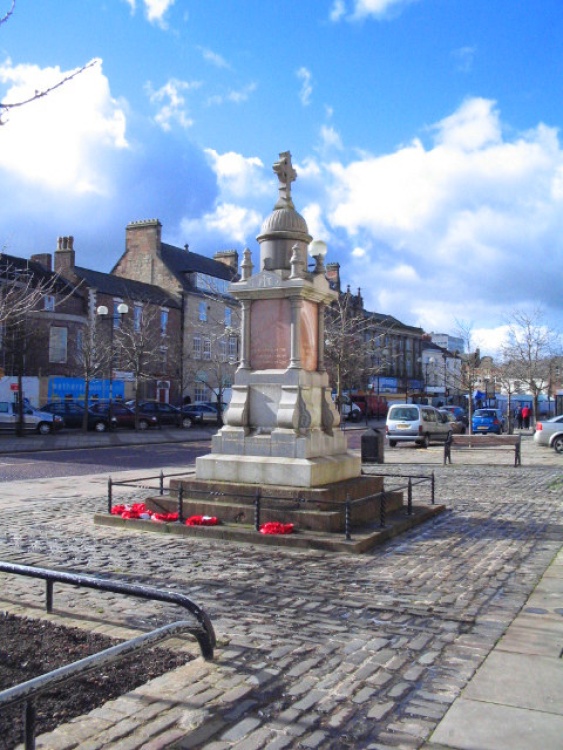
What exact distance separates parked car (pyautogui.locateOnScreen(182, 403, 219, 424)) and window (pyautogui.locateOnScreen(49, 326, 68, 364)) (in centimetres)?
911

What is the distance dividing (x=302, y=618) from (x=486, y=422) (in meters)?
→ 36.1

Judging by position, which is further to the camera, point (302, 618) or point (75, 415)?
point (75, 415)

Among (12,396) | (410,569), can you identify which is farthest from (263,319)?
(12,396)

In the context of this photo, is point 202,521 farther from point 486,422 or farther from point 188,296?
point 188,296

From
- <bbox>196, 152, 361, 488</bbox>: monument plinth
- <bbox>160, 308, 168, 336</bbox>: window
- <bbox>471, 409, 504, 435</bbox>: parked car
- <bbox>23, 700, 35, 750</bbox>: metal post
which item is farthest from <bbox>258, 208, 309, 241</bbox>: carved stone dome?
<bbox>160, 308, 168, 336</bbox>: window

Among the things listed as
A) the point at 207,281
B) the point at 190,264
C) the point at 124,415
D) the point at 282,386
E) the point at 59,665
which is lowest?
the point at 59,665

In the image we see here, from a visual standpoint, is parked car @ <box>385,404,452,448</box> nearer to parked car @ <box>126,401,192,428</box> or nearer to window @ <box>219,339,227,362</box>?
parked car @ <box>126,401,192,428</box>

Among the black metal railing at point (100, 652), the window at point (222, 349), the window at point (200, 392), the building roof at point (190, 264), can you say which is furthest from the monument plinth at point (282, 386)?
the window at point (200, 392)

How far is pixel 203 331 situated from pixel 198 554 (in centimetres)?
4967

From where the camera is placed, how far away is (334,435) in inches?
457

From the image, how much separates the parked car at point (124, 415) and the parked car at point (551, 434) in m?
22.2

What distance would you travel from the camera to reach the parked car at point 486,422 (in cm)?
4003

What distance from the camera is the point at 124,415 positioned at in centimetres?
4097

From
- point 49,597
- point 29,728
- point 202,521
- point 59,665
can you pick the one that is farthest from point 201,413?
point 29,728
